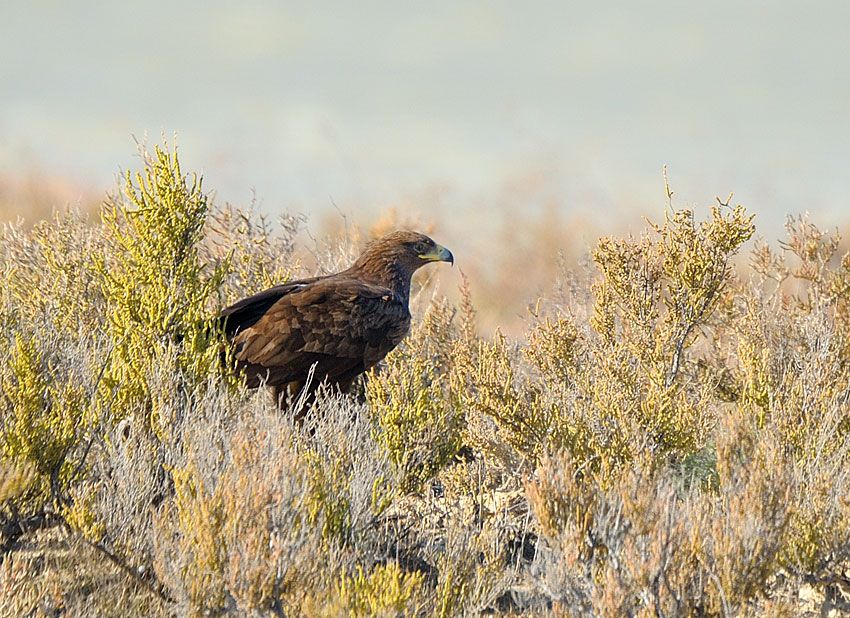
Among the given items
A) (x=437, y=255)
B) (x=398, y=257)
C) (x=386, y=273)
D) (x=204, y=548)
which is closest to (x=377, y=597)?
(x=204, y=548)

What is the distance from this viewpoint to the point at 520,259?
20203 millimetres

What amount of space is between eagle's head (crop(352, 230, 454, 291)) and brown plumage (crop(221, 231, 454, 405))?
0.41 m

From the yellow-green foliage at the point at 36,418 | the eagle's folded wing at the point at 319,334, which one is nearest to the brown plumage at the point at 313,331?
the eagle's folded wing at the point at 319,334

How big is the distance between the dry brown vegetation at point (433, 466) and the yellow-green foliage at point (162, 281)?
15 mm

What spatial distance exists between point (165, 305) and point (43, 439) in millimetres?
1006

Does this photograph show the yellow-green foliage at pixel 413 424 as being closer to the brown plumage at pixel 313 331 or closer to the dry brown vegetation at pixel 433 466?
the dry brown vegetation at pixel 433 466

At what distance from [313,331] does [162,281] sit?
1122 millimetres

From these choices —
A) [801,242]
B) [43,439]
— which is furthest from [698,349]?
[43,439]

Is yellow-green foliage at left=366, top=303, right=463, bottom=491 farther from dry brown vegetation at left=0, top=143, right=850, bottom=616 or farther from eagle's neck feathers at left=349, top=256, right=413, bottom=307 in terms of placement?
eagle's neck feathers at left=349, top=256, right=413, bottom=307

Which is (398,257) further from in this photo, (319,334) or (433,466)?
(433,466)

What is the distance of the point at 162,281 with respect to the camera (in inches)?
238

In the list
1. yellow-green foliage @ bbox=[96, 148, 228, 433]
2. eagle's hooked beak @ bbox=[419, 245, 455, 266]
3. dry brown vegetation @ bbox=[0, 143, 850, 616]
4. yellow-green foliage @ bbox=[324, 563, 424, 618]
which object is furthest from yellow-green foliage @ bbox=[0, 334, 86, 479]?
eagle's hooked beak @ bbox=[419, 245, 455, 266]

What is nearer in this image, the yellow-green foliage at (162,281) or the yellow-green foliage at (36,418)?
the yellow-green foliage at (36,418)

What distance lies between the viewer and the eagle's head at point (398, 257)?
7742 millimetres
